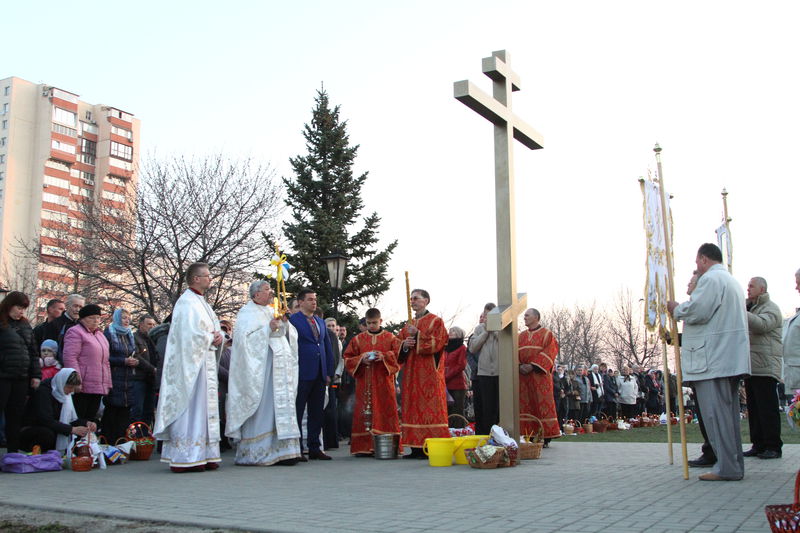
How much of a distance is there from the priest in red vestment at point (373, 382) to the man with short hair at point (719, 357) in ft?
15.3

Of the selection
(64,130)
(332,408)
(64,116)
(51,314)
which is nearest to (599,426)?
(332,408)

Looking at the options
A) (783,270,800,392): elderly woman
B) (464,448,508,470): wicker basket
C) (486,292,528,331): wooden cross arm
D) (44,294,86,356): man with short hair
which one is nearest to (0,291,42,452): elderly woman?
(44,294,86,356): man with short hair

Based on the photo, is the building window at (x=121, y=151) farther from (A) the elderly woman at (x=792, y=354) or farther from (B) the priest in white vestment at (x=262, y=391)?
(A) the elderly woman at (x=792, y=354)

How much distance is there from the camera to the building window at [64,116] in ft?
262

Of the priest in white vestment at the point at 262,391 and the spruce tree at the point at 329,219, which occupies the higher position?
the spruce tree at the point at 329,219

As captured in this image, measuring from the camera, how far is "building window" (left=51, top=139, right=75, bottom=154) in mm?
78938

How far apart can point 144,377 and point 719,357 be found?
829cm

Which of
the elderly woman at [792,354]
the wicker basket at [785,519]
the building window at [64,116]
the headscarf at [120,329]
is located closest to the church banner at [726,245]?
the elderly woman at [792,354]

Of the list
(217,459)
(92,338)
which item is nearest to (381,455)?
(217,459)

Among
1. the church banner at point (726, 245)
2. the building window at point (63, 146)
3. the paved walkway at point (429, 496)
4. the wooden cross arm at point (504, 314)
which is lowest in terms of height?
the paved walkway at point (429, 496)

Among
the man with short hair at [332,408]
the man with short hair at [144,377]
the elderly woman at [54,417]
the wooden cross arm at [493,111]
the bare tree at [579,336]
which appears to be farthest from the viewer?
the bare tree at [579,336]

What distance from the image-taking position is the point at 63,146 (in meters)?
80.1

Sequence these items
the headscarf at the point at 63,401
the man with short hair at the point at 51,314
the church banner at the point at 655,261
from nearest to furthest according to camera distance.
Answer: the church banner at the point at 655,261 < the headscarf at the point at 63,401 < the man with short hair at the point at 51,314

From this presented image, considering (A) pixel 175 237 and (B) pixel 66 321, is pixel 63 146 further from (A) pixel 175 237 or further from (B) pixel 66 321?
(B) pixel 66 321
